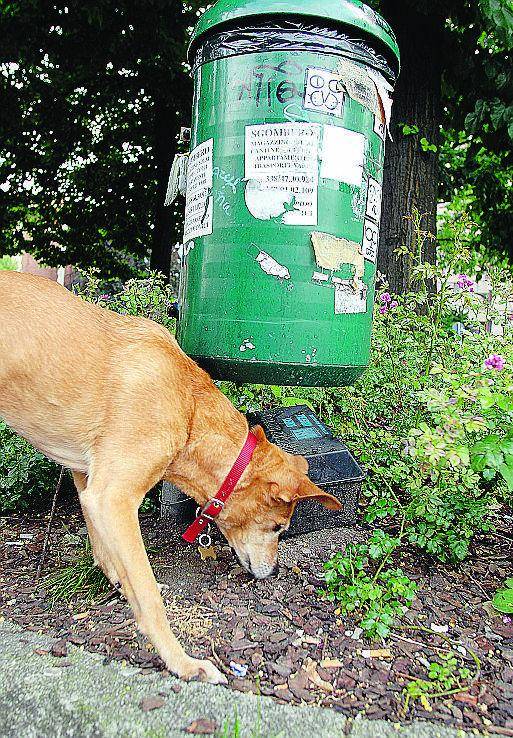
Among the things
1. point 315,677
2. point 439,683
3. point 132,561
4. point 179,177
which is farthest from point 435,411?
point 179,177

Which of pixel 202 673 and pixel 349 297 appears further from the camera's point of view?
pixel 349 297

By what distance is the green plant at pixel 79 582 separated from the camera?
11.6 ft

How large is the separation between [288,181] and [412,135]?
388 centimetres

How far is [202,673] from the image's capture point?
2.74m

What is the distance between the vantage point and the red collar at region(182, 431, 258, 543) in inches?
134

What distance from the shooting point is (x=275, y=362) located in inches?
140

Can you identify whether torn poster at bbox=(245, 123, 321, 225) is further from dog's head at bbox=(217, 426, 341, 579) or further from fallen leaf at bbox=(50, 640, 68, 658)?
fallen leaf at bbox=(50, 640, 68, 658)

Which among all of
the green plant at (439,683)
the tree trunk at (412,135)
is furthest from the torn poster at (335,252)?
the tree trunk at (412,135)

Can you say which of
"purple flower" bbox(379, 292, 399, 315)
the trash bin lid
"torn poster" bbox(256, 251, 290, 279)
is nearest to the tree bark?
"purple flower" bbox(379, 292, 399, 315)

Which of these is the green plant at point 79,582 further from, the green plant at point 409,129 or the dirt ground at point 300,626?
the green plant at point 409,129

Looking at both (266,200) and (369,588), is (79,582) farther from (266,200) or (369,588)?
(266,200)

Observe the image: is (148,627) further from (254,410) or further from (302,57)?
(302,57)

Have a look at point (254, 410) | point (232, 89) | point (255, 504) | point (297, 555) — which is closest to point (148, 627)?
point (255, 504)

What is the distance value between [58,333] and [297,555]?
176cm
